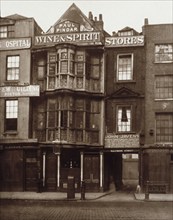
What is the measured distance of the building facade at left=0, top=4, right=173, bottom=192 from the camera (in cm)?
2116

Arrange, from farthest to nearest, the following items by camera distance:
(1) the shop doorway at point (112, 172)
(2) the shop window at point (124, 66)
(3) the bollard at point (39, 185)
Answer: (1) the shop doorway at point (112, 172) < (2) the shop window at point (124, 66) < (3) the bollard at point (39, 185)

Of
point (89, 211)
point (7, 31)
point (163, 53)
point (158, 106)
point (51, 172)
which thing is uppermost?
point (7, 31)

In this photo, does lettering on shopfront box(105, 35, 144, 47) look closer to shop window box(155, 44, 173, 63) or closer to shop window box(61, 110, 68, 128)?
shop window box(155, 44, 173, 63)

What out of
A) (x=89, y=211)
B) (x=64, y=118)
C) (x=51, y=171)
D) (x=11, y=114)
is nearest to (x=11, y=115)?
(x=11, y=114)

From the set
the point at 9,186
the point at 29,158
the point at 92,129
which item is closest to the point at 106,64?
the point at 92,129

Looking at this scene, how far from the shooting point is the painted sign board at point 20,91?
21781mm

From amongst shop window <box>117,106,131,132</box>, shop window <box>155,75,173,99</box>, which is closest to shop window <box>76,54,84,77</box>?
shop window <box>117,106,131,132</box>

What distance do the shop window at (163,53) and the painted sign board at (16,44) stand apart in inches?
293

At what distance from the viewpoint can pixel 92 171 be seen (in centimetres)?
2153

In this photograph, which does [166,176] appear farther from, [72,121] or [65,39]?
[65,39]

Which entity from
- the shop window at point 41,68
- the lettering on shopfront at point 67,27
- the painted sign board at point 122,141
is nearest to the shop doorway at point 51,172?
the painted sign board at point 122,141

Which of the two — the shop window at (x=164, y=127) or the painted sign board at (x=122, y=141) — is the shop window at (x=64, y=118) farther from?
the shop window at (x=164, y=127)

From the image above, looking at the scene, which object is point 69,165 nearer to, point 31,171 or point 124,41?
point 31,171

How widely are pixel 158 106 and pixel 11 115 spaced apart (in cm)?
852
